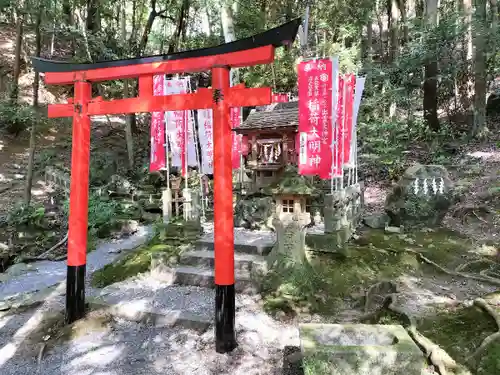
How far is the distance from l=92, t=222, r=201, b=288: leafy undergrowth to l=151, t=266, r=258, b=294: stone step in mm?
396

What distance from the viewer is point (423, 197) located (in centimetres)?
897

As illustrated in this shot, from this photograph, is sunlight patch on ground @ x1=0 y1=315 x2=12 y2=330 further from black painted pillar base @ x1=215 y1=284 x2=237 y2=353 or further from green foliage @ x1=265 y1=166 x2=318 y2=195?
green foliage @ x1=265 y1=166 x2=318 y2=195

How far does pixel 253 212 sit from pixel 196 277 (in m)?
3.37

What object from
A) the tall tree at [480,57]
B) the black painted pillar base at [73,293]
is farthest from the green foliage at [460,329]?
the tall tree at [480,57]

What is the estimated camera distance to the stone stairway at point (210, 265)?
6.69 meters

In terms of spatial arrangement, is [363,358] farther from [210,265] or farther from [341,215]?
[341,215]

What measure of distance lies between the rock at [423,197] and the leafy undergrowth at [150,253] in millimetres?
5075

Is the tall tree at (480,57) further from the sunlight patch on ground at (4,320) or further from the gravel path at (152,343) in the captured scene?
the sunlight patch on ground at (4,320)

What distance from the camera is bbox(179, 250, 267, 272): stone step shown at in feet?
22.3

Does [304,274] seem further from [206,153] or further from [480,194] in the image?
[480,194]

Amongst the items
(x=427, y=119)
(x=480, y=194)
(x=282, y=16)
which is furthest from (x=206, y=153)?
(x=282, y=16)

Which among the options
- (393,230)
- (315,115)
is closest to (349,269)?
(393,230)

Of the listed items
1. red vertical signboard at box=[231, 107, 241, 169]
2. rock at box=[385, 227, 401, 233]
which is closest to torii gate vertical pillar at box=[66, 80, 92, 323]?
red vertical signboard at box=[231, 107, 241, 169]

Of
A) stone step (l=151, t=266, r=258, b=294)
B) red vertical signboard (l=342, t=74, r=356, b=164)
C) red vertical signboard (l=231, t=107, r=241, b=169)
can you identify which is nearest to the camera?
stone step (l=151, t=266, r=258, b=294)
